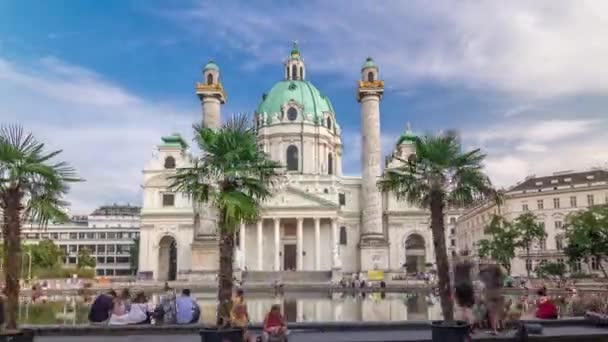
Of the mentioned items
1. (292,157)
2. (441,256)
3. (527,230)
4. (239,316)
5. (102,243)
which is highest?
(292,157)

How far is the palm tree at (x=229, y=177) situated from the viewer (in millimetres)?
14664

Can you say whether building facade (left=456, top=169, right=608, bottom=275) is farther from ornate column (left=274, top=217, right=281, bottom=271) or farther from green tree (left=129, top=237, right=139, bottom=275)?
green tree (left=129, top=237, right=139, bottom=275)

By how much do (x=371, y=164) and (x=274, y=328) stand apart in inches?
2299

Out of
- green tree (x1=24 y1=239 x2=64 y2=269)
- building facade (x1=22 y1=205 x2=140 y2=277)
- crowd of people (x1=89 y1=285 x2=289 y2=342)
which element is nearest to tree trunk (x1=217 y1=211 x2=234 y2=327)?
crowd of people (x1=89 y1=285 x2=289 y2=342)

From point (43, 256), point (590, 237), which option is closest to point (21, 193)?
point (590, 237)

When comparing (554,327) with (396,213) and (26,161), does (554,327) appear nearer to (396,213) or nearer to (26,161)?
(26,161)

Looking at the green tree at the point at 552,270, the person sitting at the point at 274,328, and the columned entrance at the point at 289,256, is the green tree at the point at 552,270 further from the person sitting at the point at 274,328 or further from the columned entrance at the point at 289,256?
the person sitting at the point at 274,328

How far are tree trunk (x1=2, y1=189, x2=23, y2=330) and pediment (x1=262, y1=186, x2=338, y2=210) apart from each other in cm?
6191

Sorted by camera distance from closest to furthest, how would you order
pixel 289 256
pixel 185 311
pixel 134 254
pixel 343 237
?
pixel 185 311 < pixel 289 256 < pixel 343 237 < pixel 134 254

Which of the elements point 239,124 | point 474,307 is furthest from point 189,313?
point 474,307

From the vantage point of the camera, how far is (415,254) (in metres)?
83.8

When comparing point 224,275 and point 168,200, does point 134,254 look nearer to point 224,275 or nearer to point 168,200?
point 168,200

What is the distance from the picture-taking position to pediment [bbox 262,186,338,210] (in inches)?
2985

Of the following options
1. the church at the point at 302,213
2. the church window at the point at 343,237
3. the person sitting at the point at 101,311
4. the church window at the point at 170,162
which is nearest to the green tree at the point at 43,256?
the church at the point at 302,213
